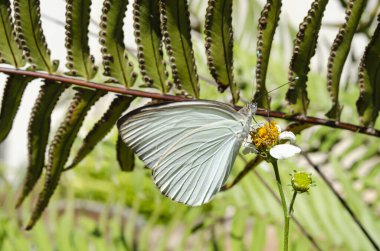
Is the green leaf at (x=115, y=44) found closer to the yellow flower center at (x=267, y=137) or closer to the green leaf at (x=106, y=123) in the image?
the green leaf at (x=106, y=123)

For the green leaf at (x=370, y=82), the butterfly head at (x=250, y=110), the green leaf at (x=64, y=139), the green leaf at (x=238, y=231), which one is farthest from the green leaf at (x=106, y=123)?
the green leaf at (x=238, y=231)

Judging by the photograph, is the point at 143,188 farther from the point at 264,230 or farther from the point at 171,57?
the point at 171,57

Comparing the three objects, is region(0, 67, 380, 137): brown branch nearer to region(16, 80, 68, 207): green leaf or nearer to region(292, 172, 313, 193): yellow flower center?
region(16, 80, 68, 207): green leaf

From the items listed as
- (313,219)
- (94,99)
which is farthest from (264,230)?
(94,99)

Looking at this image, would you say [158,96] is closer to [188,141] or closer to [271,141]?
[188,141]

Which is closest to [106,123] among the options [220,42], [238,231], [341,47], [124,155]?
[124,155]

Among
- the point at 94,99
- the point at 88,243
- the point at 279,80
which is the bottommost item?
the point at 88,243
